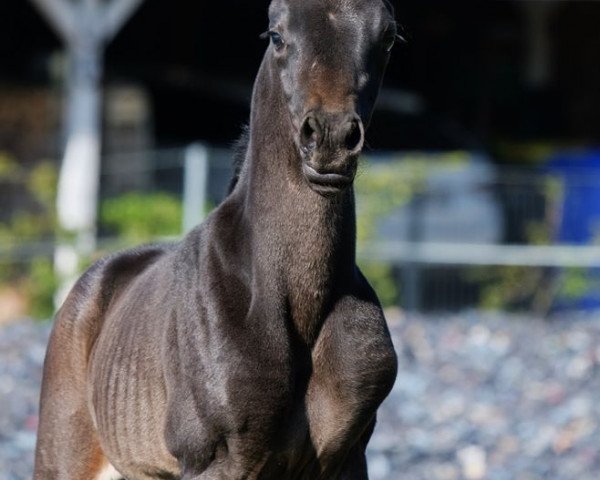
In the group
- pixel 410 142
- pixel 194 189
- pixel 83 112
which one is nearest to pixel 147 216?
pixel 194 189

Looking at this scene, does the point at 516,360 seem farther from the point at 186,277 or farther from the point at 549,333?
the point at 186,277

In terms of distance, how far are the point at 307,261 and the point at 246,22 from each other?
17.0 metres

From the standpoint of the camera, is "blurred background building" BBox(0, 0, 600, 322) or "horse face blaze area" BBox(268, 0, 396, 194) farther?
"blurred background building" BBox(0, 0, 600, 322)

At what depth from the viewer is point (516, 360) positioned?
11.8 metres

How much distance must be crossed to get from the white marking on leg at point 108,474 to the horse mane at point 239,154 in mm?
1183

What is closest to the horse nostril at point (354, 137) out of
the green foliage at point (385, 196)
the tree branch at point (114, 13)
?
the green foliage at point (385, 196)

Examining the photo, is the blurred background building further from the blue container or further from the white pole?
the white pole

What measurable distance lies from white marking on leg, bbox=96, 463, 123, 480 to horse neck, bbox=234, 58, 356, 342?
4.14 ft

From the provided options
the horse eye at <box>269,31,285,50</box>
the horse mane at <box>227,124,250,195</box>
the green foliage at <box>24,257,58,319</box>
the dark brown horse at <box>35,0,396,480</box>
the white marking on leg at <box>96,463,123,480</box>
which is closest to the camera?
the dark brown horse at <box>35,0,396,480</box>

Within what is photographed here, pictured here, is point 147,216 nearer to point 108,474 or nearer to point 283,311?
point 108,474

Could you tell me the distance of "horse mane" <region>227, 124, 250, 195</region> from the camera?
5211 mm

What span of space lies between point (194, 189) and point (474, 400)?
4652mm

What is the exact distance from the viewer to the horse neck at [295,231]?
4.73 m

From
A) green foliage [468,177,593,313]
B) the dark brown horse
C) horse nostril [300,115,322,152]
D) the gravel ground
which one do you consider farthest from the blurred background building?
horse nostril [300,115,322,152]
